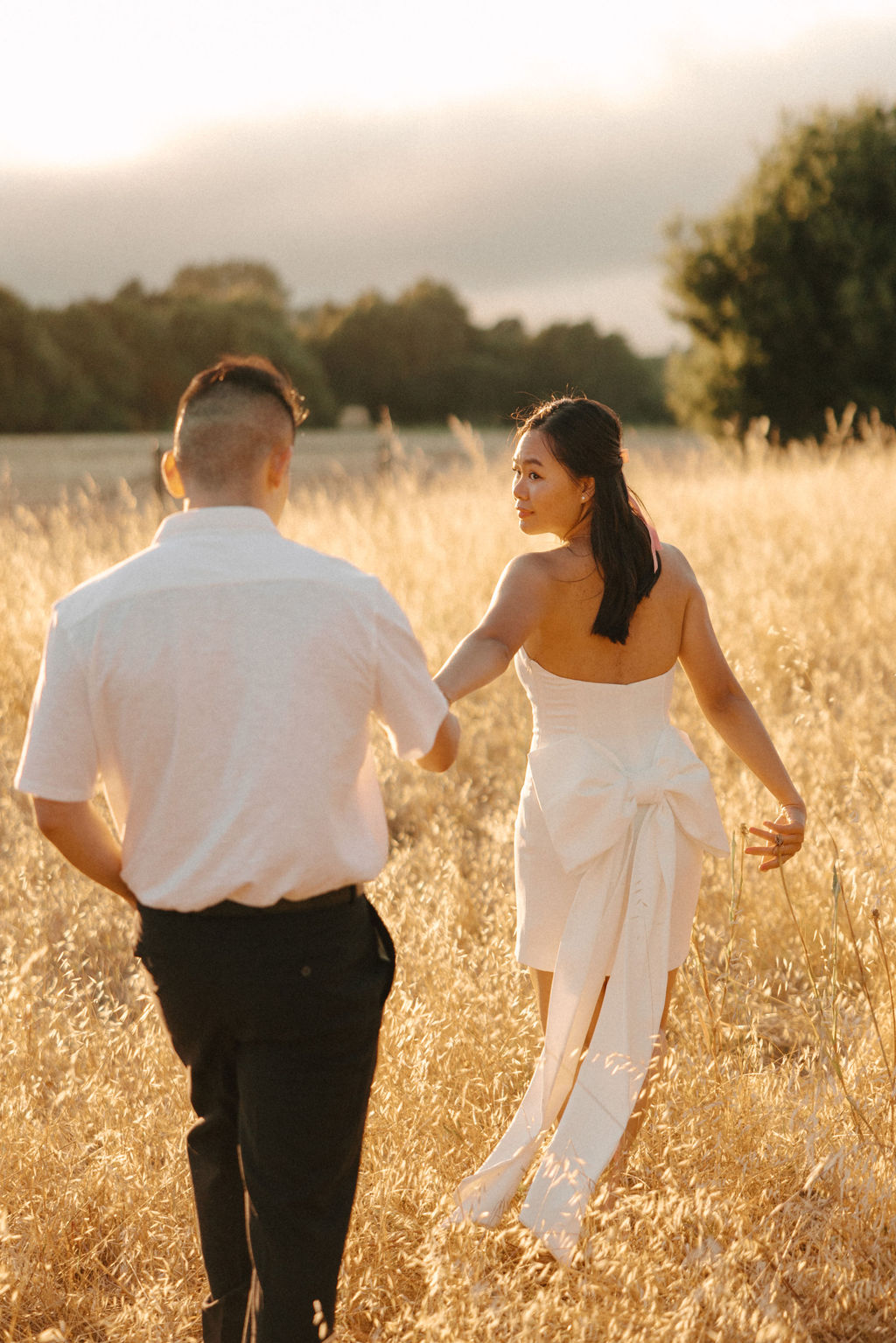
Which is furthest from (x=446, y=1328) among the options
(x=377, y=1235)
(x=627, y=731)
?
(x=627, y=731)

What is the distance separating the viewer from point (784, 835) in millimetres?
2342

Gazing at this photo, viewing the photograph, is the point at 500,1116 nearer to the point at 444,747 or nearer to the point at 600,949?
the point at 600,949

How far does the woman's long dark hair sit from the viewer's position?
217cm

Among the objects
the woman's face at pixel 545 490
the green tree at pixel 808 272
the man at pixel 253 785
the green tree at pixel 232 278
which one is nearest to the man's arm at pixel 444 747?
the man at pixel 253 785

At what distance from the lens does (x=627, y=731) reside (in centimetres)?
228

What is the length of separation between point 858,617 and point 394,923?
3973 millimetres

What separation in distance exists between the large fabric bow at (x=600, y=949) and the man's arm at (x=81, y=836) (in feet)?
3.01

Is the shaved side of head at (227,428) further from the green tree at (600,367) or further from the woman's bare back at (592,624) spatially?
the green tree at (600,367)

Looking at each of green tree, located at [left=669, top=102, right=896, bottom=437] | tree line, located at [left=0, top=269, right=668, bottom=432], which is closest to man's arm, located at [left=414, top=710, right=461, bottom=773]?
green tree, located at [left=669, top=102, right=896, bottom=437]

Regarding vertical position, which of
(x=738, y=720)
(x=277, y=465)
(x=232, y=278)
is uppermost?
(x=232, y=278)

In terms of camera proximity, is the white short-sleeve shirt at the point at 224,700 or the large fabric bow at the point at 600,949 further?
the large fabric bow at the point at 600,949

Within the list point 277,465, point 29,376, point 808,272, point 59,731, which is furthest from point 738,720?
point 29,376

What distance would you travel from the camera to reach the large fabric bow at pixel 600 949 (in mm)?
2166

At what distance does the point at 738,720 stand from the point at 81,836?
1422 mm
